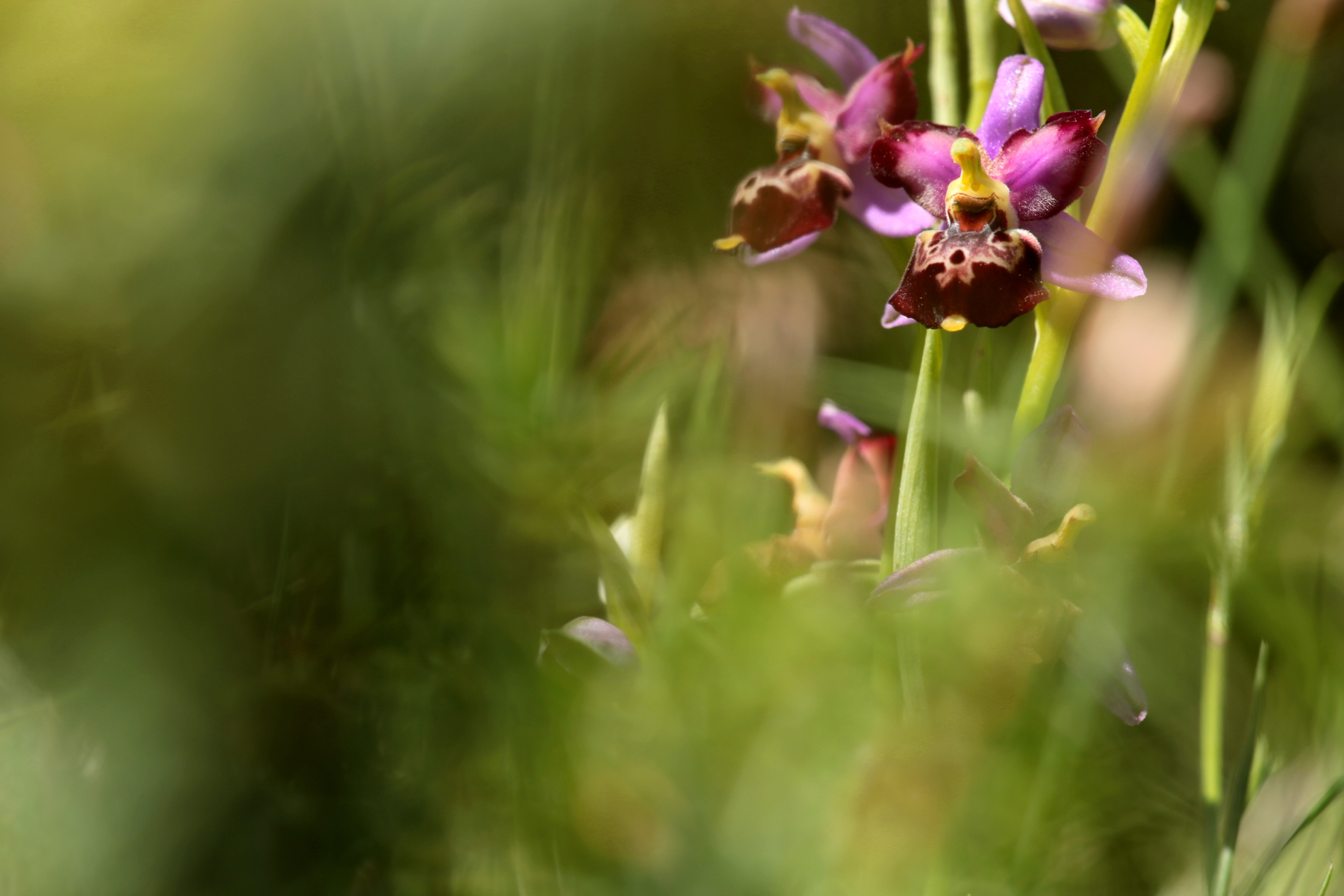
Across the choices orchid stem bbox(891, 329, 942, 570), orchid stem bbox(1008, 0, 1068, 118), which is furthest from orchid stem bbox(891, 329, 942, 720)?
orchid stem bbox(1008, 0, 1068, 118)

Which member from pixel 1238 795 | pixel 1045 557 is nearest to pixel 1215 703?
pixel 1238 795

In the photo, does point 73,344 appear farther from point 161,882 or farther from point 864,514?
point 864,514

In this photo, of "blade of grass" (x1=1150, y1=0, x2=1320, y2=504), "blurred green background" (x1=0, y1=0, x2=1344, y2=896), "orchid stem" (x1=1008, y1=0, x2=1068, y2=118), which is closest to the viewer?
"blurred green background" (x1=0, y1=0, x2=1344, y2=896)

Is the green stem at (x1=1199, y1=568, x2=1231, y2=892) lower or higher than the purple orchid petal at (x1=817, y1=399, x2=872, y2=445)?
lower

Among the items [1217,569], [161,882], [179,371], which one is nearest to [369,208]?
[179,371]

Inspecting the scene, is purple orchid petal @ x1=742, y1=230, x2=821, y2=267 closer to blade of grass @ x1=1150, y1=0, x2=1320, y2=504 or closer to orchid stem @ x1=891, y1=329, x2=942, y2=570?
orchid stem @ x1=891, y1=329, x2=942, y2=570

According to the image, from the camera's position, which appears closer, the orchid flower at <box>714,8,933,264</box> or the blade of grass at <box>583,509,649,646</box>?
the blade of grass at <box>583,509,649,646</box>

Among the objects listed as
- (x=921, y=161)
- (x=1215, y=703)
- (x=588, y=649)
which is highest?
(x=921, y=161)

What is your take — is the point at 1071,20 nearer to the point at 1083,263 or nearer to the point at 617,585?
the point at 1083,263
